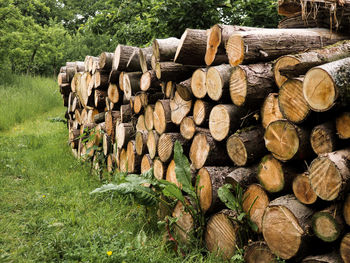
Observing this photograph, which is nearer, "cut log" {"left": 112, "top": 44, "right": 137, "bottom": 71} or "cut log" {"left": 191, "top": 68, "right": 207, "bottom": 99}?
"cut log" {"left": 191, "top": 68, "right": 207, "bottom": 99}

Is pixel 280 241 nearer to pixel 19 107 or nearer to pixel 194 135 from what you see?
pixel 194 135

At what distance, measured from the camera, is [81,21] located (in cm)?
2562

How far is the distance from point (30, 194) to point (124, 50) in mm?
2053

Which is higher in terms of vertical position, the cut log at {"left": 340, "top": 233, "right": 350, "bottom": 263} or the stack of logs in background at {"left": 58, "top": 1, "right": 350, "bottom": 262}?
the stack of logs in background at {"left": 58, "top": 1, "right": 350, "bottom": 262}

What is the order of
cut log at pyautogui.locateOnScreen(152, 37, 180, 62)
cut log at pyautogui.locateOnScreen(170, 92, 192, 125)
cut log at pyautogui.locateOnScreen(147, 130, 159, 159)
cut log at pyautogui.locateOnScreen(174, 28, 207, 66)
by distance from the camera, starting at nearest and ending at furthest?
1. cut log at pyautogui.locateOnScreen(174, 28, 207, 66)
2. cut log at pyautogui.locateOnScreen(170, 92, 192, 125)
3. cut log at pyautogui.locateOnScreen(152, 37, 180, 62)
4. cut log at pyautogui.locateOnScreen(147, 130, 159, 159)

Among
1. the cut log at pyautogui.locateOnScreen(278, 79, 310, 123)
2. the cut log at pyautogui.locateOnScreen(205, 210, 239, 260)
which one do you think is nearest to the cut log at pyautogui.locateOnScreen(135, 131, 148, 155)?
the cut log at pyautogui.locateOnScreen(205, 210, 239, 260)

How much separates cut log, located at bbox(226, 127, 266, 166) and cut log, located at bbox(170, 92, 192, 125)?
0.63 meters

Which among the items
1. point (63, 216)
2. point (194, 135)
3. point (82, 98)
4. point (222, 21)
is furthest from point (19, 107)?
point (194, 135)

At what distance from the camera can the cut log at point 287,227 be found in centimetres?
179

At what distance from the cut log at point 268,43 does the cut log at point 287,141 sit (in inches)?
21.8

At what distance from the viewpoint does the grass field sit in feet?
7.79

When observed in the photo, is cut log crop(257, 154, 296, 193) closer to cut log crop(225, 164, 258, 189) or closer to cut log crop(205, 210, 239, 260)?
cut log crop(225, 164, 258, 189)

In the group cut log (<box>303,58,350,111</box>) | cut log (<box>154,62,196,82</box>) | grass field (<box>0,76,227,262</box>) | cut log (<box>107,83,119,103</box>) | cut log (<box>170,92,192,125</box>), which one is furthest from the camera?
cut log (<box>107,83,119,103</box>)

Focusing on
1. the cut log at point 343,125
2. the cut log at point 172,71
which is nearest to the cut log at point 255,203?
the cut log at point 343,125
